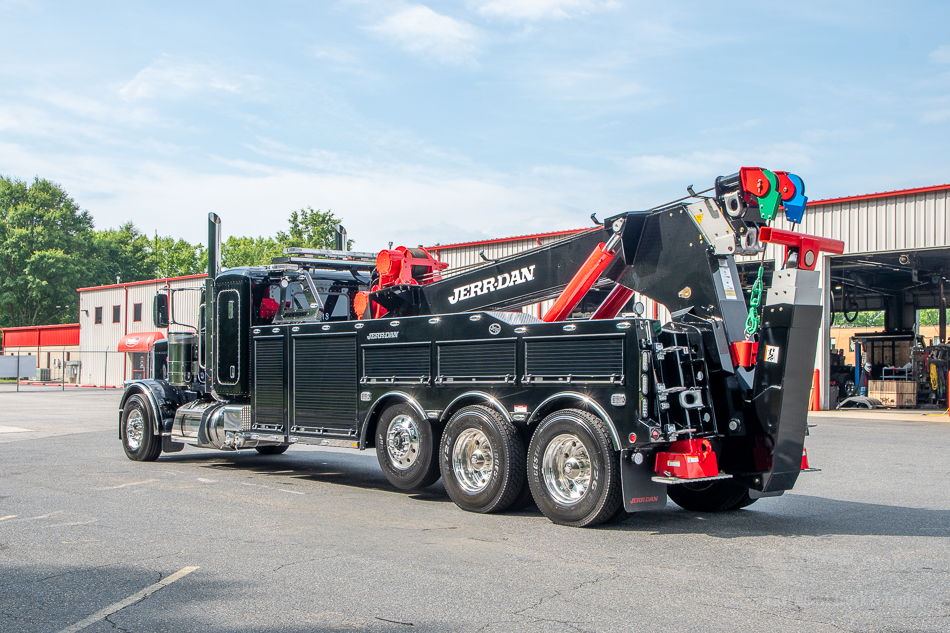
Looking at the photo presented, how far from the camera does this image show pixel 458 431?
29.1ft

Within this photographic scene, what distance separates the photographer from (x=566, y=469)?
7.94 metres

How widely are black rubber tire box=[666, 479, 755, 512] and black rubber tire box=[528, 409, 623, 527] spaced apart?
4.65 ft

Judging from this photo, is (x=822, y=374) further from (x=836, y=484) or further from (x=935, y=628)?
(x=935, y=628)

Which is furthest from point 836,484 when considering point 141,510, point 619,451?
point 141,510

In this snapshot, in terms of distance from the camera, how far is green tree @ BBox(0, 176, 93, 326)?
2926 inches

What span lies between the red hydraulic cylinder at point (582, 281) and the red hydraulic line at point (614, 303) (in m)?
0.63

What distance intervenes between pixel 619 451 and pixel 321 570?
2.75m

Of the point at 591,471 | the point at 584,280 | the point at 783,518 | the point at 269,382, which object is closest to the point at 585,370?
the point at 591,471

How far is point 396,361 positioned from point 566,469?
2.63 meters

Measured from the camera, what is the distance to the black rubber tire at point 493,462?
8.34m

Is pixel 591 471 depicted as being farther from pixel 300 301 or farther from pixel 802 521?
pixel 300 301

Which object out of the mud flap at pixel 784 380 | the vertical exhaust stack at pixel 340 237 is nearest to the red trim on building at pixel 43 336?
the vertical exhaust stack at pixel 340 237

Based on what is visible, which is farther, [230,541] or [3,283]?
[3,283]

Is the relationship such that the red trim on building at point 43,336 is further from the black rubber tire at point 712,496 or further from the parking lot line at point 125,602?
the parking lot line at point 125,602
